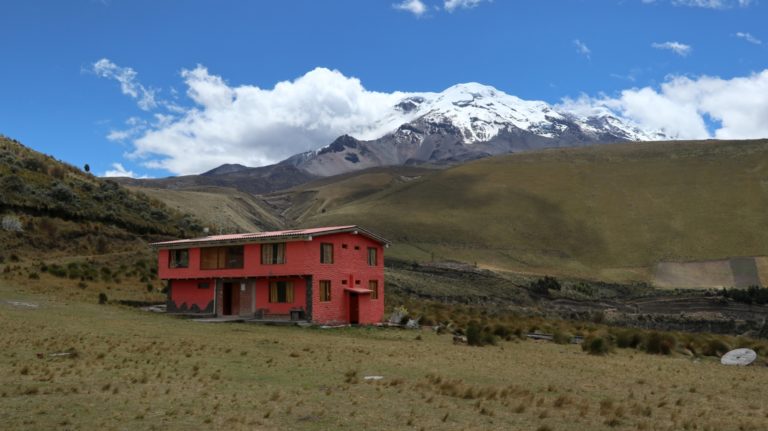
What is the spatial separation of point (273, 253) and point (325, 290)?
3788 millimetres

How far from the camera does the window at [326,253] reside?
38103 mm

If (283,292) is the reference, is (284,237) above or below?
above

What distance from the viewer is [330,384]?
56.1 ft

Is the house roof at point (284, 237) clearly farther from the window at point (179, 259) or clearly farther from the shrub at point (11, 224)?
the shrub at point (11, 224)

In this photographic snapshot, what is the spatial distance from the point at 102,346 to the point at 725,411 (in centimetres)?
1799

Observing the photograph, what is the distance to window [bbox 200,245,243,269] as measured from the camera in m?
40.7

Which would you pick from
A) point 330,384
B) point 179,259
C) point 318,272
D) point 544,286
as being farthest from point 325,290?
point 544,286

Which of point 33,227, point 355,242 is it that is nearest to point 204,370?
point 355,242

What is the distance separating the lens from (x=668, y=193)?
12712 centimetres

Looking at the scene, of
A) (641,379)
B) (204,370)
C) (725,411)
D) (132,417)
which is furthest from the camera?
(641,379)

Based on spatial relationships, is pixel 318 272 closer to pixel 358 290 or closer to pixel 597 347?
pixel 358 290

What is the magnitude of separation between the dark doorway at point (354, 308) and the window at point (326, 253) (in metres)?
2.51

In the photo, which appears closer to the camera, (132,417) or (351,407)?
(132,417)

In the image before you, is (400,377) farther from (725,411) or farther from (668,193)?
(668,193)
